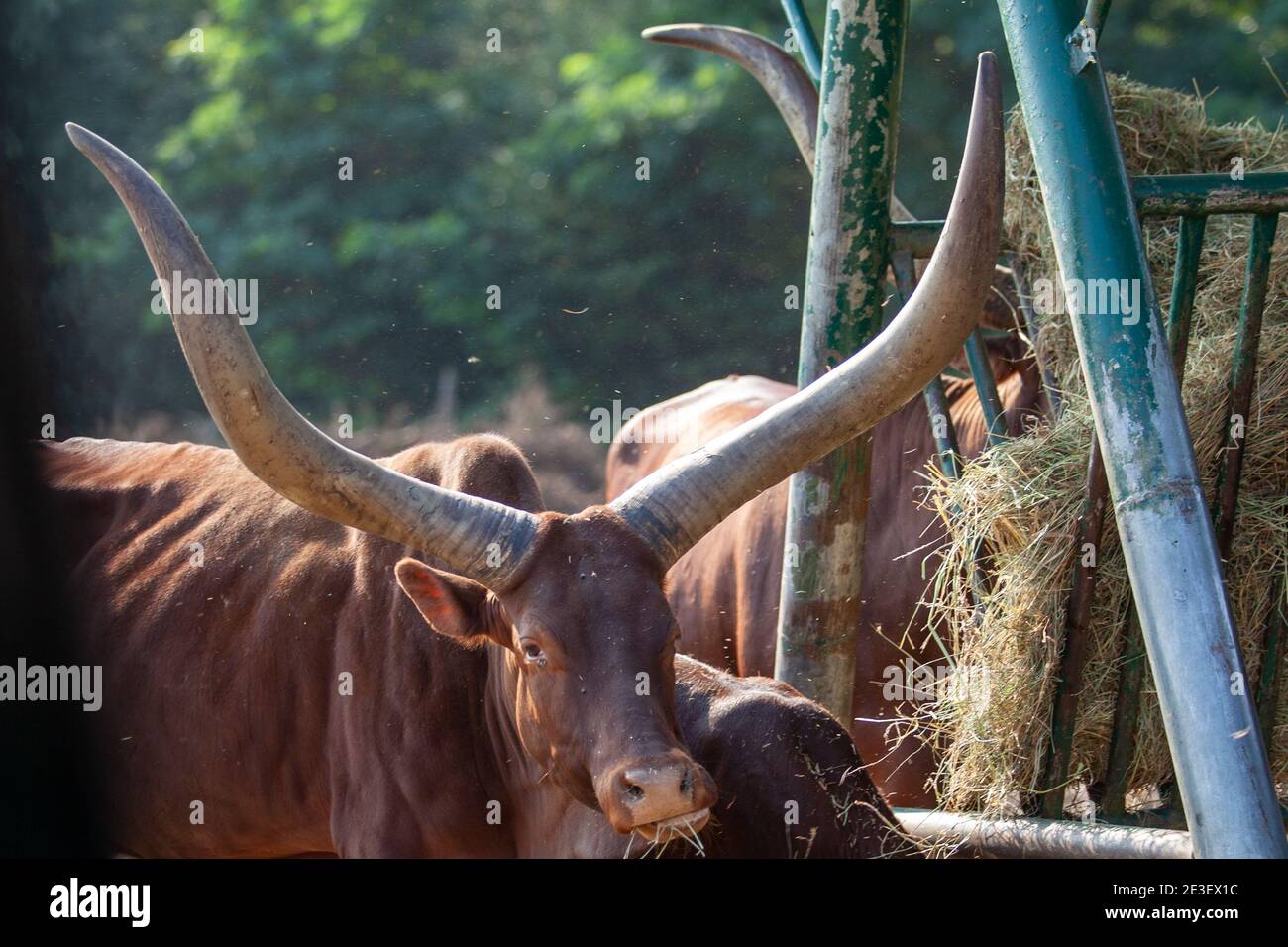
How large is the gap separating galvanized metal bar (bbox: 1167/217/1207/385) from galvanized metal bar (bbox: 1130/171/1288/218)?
0.04 m

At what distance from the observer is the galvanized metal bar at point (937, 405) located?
4.63m

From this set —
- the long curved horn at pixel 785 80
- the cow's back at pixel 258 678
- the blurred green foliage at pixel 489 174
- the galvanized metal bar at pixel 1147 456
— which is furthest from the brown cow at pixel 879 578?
the blurred green foliage at pixel 489 174

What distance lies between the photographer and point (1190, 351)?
168 inches

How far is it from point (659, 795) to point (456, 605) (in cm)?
87

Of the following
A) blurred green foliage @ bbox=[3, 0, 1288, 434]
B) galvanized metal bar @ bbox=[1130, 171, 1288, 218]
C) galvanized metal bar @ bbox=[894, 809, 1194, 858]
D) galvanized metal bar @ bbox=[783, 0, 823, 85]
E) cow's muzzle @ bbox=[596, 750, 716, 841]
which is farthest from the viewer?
blurred green foliage @ bbox=[3, 0, 1288, 434]

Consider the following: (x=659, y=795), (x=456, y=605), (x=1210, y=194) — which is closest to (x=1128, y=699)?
(x=1210, y=194)

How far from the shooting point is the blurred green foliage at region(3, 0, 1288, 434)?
1380 cm

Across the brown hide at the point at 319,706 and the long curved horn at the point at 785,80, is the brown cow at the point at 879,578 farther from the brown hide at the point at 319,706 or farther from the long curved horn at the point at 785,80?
the brown hide at the point at 319,706

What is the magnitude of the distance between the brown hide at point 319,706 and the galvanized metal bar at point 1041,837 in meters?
0.21

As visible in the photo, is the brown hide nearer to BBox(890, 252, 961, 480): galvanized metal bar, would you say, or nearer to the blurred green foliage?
BBox(890, 252, 961, 480): galvanized metal bar

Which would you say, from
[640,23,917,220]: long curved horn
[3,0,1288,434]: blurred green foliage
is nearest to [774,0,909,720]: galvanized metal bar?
[640,23,917,220]: long curved horn
